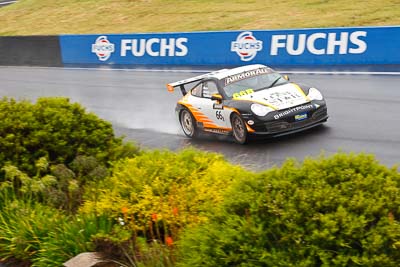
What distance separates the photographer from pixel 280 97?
13766 millimetres

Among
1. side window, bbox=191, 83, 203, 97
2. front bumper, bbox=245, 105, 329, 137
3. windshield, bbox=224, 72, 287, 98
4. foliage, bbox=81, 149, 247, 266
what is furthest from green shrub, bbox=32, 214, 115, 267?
side window, bbox=191, 83, 203, 97

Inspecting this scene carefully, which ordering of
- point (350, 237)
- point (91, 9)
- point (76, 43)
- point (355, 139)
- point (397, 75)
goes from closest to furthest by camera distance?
point (350, 237)
point (355, 139)
point (397, 75)
point (76, 43)
point (91, 9)

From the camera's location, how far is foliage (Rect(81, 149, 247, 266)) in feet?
20.1

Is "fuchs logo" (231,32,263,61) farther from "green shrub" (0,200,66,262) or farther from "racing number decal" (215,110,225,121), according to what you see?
"green shrub" (0,200,66,262)

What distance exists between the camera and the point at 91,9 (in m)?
48.1

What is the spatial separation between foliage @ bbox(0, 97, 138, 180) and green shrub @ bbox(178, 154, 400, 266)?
4.02 meters

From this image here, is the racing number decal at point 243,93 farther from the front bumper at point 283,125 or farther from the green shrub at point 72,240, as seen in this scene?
the green shrub at point 72,240

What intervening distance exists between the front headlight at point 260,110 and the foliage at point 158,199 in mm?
6287

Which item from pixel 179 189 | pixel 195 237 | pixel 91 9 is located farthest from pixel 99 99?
pixel 91 9

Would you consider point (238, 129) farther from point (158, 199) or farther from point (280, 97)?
point (158, 199)

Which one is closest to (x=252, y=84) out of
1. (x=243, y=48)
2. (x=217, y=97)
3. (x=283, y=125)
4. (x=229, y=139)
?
(x=217, y=97)

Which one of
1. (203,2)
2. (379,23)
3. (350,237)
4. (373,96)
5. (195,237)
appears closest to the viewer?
(350,237)

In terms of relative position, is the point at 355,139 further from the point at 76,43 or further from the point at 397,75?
the point at 76,43

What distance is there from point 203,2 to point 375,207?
1480 inches
